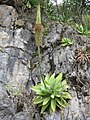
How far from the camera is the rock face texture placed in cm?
496

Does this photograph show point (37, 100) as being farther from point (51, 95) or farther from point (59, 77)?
point (59, 77)

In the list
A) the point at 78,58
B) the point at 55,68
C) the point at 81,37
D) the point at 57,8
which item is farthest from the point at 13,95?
the point at 57,8

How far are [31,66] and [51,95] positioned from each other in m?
1.56

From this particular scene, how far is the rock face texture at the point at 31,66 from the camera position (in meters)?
4.96

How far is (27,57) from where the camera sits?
629 cm

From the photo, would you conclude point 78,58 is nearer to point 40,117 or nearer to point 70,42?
point 70,42

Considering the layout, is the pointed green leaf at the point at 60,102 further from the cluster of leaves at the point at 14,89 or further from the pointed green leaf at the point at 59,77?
the cluster of leaves at the point at 14,89

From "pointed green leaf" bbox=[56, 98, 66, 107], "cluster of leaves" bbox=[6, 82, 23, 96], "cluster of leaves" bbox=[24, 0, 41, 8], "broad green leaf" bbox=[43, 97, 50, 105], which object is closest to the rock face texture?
Answer: "cluster of leaves" bbox=[6, 82, 23, 96]

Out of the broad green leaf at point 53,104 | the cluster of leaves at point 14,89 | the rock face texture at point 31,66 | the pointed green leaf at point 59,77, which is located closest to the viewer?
the broad green leaf at point 53,104

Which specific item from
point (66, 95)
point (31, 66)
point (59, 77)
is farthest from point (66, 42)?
point (66, 95)

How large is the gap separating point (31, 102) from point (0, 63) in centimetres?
137

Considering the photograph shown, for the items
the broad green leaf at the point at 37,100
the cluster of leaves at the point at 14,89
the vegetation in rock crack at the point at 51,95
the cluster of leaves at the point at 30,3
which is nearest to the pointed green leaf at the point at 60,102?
the vegetation in rock crack at the point at 51,95

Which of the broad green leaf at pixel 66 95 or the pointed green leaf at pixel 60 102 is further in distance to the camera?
the broad green leaf at pixel 66 95

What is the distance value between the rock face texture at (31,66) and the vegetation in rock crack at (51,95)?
0.15 m
